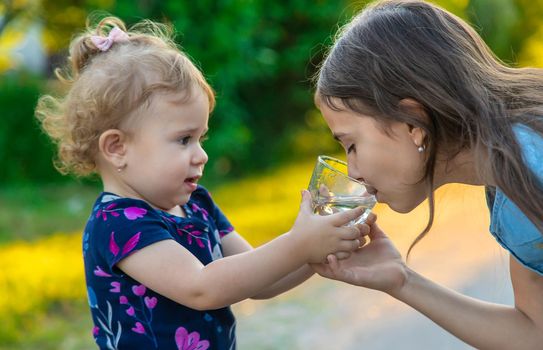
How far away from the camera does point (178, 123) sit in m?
2.72

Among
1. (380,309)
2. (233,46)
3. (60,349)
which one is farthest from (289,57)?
(60,349)

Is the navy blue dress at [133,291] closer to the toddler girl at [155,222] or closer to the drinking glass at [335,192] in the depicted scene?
the toddler girl at [155,222]

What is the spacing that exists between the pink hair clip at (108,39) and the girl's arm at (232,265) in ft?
2.33

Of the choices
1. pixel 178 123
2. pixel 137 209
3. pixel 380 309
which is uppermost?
pixel 178 123

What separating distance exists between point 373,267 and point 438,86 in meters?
0.65

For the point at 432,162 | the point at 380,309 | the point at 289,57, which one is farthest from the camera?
the point at 289,57

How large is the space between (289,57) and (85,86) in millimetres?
7503

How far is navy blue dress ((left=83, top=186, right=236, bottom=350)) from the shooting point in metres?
2.64

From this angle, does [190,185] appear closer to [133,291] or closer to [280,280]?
[133,291]

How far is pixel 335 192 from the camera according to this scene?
2.62 metres

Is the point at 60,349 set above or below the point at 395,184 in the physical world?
below

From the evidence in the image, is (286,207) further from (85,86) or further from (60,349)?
(85,86)

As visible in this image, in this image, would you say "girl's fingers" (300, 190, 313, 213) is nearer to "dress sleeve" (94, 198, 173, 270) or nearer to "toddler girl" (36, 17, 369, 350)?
"toddler girl" (36, 17, 369, 350)

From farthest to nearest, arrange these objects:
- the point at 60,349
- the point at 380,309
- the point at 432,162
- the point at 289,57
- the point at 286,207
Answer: the point at 289,57 → the point at 286,207 → the point at 380,309 → the point at 60,349 → the point at 432,162
